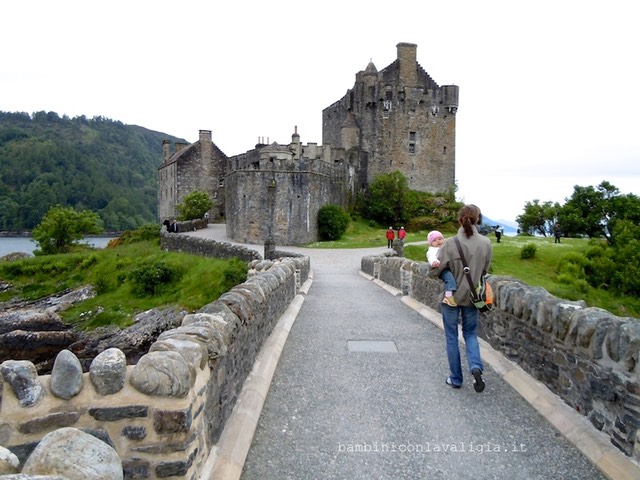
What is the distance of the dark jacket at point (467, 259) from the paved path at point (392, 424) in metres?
1.19

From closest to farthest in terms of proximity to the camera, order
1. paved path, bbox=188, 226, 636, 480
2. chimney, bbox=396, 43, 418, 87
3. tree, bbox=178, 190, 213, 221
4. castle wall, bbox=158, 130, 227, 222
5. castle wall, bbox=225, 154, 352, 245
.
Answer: paved path, bbox=188, 226, 636, 480 < castle wall, bbox=225, 154, 352, 245 < tree, bbox=178, 190, 213, 221 < chimney, bbox=396, 43, 418, 87 < castle wall, bbox=158, 130, 227, 222

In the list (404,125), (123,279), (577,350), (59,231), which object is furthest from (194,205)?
(577,350)

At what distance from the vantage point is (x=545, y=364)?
570 cm

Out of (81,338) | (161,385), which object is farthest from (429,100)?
(161,385)

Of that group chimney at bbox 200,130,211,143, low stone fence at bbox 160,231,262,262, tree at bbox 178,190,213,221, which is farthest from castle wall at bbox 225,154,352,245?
chimney at bbox 200,130,211,143

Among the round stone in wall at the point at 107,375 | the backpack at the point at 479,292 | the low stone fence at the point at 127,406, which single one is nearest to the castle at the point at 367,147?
the backpack at the point at 479,292

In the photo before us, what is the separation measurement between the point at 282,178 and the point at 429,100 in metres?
22.1

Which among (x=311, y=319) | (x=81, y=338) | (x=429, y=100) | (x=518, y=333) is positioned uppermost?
(x=429, y=100)

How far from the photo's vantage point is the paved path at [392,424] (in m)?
4.30

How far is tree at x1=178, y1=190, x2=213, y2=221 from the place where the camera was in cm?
5062

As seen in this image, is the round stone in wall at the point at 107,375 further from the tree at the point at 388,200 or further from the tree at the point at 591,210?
the tree at the point at 591,210

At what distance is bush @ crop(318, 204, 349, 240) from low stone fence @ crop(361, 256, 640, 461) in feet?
102

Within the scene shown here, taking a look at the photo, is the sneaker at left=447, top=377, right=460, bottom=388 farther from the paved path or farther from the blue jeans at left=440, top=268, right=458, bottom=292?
the blue jeans at left=440, top=268, right=458, bottom=292

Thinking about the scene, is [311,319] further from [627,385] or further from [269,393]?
[627,385]
